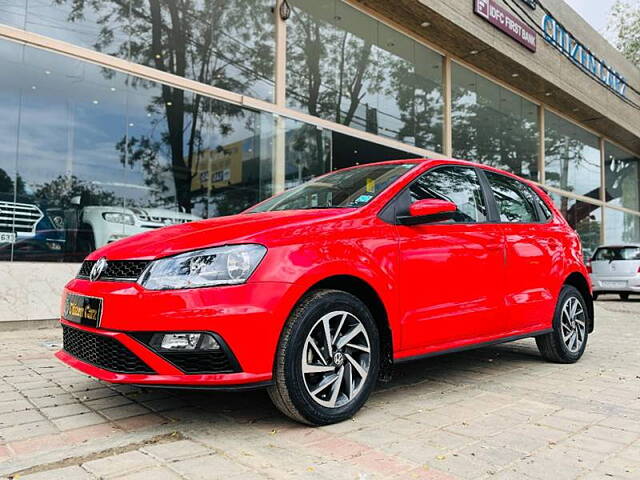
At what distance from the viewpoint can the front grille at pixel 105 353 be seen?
2.70 meters

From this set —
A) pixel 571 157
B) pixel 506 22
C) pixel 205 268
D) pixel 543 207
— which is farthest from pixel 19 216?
pixel 571 157

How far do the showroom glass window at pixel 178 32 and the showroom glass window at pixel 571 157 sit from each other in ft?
43.3

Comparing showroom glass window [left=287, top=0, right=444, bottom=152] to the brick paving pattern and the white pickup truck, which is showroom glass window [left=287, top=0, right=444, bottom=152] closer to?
the white pickup truck

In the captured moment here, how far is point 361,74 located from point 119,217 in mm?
6439

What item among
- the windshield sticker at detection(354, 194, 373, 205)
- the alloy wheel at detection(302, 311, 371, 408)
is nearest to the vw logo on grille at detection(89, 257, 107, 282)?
the alloy wheel at detection(302, 311, 371, 408)

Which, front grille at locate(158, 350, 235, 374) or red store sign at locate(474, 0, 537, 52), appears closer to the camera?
front grille at locate(158, 350, 235, 374)

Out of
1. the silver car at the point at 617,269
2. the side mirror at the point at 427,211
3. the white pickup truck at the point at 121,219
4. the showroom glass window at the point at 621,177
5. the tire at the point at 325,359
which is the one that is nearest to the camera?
the tire at the point at 325,359

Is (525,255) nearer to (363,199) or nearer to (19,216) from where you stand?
(363,199)

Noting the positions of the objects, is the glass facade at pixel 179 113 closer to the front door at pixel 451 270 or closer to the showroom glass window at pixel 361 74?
the showroom glass window at pixel 361 74

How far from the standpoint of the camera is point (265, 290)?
2.67 metres

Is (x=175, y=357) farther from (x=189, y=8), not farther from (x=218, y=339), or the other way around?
(x=189, y=8)

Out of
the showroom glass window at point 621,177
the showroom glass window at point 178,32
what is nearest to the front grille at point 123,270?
the showroom glass window at point 178,32

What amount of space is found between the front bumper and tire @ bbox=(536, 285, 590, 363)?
10.0 feet

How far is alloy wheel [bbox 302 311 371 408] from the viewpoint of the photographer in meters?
2.84
